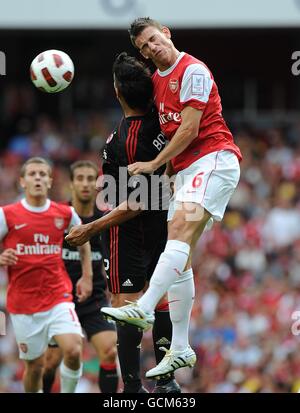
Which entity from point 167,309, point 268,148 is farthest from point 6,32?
point 167,309

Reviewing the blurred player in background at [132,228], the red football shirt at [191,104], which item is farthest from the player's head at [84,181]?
the red football shirt at [191,104]

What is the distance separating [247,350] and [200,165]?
22.2ft

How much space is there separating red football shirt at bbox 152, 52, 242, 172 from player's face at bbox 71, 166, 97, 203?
2483 millimetres

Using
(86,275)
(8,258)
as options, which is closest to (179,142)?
(8,258)

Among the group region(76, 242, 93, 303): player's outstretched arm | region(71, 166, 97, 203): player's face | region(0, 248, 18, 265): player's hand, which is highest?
region(71, 166, 97, 203): player's face

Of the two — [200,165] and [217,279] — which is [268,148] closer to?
[217,279]

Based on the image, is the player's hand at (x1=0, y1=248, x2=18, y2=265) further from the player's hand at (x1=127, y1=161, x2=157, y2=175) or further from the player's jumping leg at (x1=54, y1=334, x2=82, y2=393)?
the player's hand at (x1=127, y1=161, x2=157, y2=175)

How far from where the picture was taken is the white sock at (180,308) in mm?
7285

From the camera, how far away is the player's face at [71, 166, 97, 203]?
974 cm

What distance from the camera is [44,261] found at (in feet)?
30.0

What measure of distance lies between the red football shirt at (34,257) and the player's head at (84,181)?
528 millimetres

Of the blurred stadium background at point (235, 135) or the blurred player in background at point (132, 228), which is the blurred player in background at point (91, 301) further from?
the blurred stadium background at point (235, 135)

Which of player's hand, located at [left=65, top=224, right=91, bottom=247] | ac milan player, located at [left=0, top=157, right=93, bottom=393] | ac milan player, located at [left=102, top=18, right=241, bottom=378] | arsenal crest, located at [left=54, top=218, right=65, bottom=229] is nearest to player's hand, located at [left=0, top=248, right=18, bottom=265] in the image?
ac milan player, located at [left=0, top=157, right=93, bottom=393]

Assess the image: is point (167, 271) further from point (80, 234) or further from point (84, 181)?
point (84, 181)
